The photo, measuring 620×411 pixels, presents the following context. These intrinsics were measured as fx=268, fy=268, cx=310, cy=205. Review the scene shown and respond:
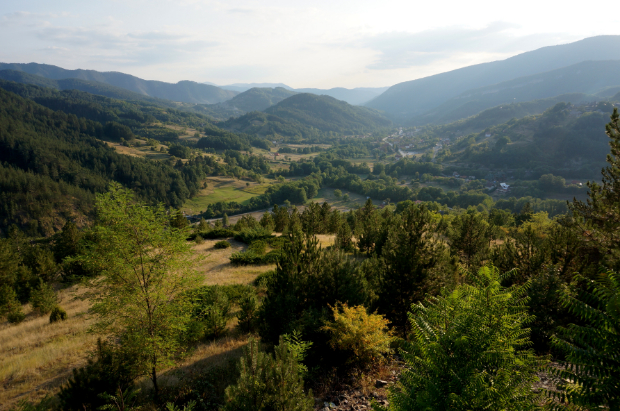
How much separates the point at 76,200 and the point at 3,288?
5234 inches

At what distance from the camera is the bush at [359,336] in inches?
340

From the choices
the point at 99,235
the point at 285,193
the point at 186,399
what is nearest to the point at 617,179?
the point at 186,399

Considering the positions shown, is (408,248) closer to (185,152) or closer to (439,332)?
(439,332)

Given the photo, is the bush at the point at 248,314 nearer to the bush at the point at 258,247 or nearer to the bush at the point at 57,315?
the bush at the point at 57,315

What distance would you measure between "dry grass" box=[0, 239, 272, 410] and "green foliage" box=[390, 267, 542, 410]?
7.96 meters

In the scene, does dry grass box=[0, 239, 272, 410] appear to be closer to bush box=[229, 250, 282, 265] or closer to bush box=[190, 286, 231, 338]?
bush box=[190, 286, 231, 338]

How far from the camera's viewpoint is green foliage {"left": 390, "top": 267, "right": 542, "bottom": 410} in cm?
345

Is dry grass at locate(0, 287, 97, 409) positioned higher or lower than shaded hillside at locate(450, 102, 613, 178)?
lower

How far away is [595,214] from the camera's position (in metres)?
12.6

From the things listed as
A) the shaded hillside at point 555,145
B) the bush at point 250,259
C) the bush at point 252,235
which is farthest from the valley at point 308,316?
the shaded hillside at point 555,145

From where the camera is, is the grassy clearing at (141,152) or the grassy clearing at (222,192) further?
the grassy clearing at (141,152)

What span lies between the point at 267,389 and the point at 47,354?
13.4 metres

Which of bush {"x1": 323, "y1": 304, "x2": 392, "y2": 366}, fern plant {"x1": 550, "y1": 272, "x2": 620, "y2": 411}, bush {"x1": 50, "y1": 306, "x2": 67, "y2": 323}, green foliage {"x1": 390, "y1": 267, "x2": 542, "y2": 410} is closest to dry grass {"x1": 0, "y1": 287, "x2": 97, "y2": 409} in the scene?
bush {"x1": 50, "y1": 306, "x2": 67, "y2": 323}

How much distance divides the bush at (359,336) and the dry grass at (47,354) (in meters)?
4.91
